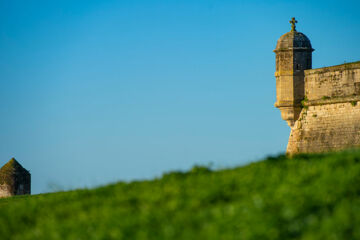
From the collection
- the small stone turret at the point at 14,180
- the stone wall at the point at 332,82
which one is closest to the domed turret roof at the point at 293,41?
the stone wall at the point at 332,82

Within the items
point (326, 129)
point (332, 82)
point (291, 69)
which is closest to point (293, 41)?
point (291, 69)

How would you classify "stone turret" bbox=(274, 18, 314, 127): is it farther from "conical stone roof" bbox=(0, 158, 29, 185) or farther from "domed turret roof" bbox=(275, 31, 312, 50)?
"conical stone roof" bbox=(0, 158, 29, 185)

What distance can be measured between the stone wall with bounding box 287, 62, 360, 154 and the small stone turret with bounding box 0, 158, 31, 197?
12165 mm

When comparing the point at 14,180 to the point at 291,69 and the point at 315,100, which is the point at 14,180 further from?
the point at 315,100

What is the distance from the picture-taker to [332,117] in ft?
79.4

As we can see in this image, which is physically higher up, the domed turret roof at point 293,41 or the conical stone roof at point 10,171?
the domed turret roof at point 293,41

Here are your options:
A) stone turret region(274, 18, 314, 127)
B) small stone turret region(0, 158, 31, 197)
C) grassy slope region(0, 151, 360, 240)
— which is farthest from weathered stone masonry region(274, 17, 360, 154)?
small stone turret region(0, 158, 31, 197)

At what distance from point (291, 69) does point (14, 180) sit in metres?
13.5

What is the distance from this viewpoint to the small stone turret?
1168 inches

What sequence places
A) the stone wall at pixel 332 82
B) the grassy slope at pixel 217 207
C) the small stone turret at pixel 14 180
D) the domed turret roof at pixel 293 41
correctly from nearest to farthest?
the grassy slope at pixel 217 207
the stone wall at pixel 332 82
the domed turret roof at pixel 293 41
the small stone turret at pixel 14 180

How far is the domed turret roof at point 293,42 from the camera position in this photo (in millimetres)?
25344

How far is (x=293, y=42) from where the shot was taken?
996 inches

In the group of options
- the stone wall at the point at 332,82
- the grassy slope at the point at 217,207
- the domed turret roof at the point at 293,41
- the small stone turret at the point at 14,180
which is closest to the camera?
the grassy slope at the point at 217,207

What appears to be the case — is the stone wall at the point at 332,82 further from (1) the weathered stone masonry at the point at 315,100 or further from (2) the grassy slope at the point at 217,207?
(2) the grassy slope at the point at 217,207
